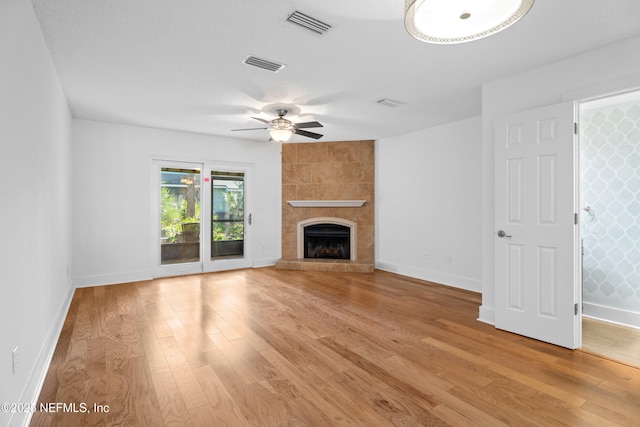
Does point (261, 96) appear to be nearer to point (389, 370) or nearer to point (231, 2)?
point (231, 2)

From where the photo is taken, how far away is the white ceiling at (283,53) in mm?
2189

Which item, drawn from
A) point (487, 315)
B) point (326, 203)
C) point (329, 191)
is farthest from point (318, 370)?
point (329, 191)

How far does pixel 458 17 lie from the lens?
163cm

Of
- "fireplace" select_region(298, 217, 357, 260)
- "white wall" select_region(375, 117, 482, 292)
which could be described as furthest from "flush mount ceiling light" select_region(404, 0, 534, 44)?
"fireplace" select_region(298, 217, 357, 260)

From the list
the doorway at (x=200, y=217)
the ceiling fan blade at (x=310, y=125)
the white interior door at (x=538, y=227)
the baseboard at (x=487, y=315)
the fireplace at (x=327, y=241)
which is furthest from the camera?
the fireplace at (x=327, y=241)

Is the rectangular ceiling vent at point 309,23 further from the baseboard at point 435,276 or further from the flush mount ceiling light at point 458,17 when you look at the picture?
the baseboard at point 435,276

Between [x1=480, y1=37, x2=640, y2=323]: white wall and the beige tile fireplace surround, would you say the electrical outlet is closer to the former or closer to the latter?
[x1=480, y1=37, x2=640, y2=323]: white wall

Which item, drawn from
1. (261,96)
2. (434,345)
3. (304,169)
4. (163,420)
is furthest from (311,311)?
(304,169)

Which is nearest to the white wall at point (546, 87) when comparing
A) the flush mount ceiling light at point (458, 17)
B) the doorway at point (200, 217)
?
the flush mount ceiling light at point (458, 17)

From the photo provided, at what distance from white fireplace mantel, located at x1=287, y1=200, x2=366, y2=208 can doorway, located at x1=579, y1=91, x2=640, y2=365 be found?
3.54 metres

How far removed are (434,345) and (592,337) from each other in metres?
1.66

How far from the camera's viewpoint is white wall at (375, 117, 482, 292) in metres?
4.82

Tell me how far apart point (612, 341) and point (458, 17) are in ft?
10.9

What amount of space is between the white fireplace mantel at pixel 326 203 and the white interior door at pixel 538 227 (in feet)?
10.8
